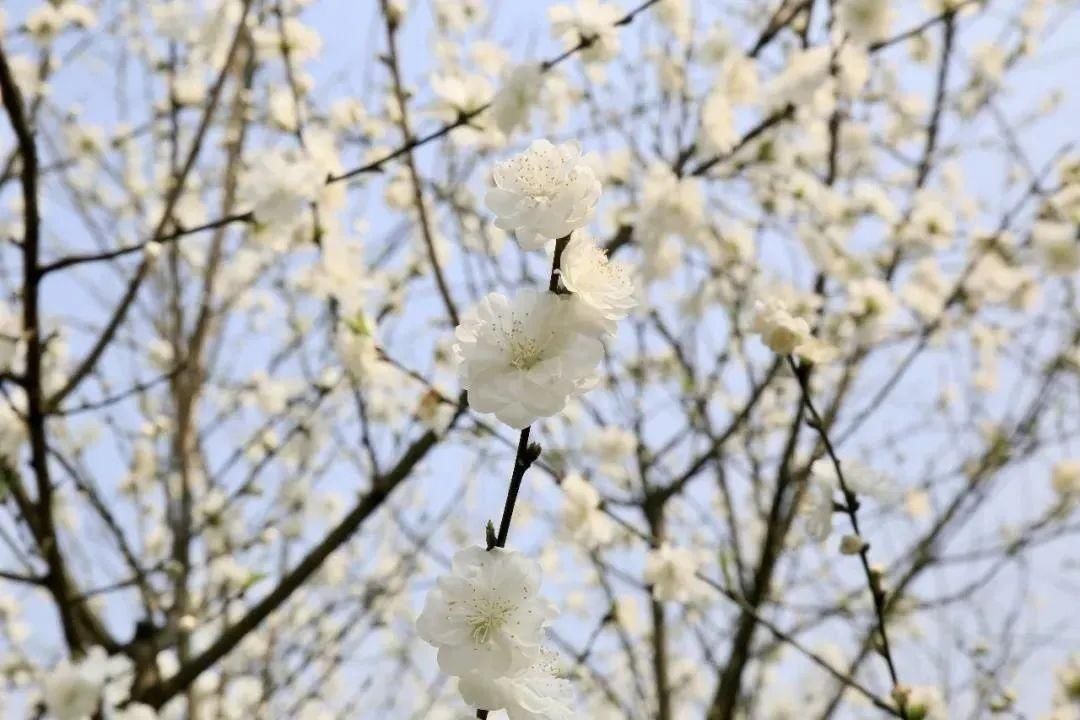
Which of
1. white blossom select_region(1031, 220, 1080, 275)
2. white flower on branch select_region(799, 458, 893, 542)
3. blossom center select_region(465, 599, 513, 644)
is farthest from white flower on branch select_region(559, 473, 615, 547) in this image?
white blossom select_region(1031, 220, 1080, 275)

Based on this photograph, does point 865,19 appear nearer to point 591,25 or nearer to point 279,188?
point 591,25

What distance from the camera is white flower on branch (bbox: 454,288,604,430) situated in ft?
3.08

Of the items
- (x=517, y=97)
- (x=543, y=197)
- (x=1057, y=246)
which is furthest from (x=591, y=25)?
(x=1057, y=246)

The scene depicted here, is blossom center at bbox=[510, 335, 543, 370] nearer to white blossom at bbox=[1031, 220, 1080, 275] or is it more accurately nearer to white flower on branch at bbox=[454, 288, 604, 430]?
white flower on branch at bbox=[454, 288, 604, 430]

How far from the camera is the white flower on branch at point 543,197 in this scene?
0.93m

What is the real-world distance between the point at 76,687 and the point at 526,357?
2.00m

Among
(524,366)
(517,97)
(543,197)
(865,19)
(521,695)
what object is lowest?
(521,695)

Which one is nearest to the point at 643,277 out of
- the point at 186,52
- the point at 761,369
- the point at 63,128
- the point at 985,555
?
the point at 761,369

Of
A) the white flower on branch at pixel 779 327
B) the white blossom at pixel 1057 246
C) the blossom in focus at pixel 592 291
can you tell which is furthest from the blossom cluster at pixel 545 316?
the white blossom at pixel 1057 246

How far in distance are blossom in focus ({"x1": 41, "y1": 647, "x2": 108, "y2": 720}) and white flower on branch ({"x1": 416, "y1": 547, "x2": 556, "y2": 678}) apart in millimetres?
1776

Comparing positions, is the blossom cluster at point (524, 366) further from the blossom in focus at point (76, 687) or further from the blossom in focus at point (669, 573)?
the blossom in focus at point (76, 687)

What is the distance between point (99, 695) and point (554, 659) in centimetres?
181

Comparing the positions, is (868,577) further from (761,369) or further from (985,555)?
(761,369)

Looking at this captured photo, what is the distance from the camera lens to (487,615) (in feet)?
3.22
